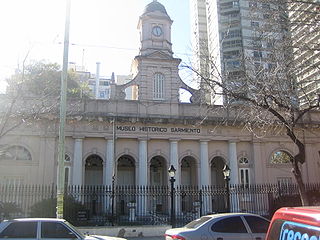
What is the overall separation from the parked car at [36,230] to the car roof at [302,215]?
6.83 meters

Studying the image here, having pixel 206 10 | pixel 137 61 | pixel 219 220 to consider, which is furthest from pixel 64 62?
pixel 206 10

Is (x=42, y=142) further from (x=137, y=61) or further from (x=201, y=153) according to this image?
(x=201, y=153)

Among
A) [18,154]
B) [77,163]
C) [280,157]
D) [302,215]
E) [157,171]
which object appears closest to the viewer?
[302,215]

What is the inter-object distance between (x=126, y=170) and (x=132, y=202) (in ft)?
18.3

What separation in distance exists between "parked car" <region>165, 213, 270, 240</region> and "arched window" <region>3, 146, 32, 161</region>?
17.1 m

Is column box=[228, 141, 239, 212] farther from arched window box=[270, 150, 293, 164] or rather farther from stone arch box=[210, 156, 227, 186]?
arched window box=[270, 150, 293, 164]

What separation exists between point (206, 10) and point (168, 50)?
4626 cm

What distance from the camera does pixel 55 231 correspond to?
9.52m

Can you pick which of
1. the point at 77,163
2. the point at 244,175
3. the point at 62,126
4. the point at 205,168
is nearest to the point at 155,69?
the point at 205,168

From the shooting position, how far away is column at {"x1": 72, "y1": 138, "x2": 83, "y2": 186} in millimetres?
24248

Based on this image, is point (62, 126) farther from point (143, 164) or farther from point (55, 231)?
point (143, 164)

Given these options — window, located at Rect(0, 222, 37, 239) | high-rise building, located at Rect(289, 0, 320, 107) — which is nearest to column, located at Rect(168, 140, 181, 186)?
high-rise building, located at Rect(289, 0, 320, 107)

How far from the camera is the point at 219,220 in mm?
10008

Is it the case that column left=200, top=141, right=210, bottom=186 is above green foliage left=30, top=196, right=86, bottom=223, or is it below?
above
